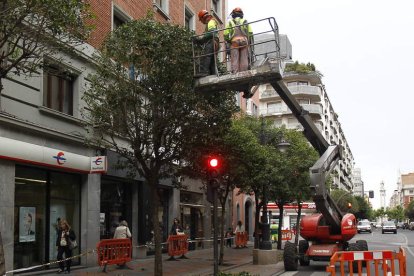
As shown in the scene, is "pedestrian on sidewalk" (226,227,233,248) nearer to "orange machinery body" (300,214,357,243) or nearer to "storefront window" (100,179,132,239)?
"storefront window" (100,179,132,239)

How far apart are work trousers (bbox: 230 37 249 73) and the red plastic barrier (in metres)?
10.7

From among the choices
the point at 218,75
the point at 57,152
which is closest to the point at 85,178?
the point at 57,152

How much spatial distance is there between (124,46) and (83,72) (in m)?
4.95

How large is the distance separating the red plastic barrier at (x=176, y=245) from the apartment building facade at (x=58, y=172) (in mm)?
1177

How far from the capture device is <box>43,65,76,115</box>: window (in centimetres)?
1577

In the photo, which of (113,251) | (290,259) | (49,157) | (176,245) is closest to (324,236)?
(290,259)

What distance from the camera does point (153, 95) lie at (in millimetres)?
12617

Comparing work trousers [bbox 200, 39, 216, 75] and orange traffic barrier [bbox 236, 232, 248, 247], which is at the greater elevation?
work trousers [bbox 200, 39, 216, 75]

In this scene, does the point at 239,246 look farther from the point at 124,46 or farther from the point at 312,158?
the point at 124,46

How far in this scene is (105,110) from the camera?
12.9 meters

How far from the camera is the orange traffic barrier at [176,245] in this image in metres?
20.2

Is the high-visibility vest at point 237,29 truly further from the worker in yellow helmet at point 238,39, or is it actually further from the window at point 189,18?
the window at point 189,18

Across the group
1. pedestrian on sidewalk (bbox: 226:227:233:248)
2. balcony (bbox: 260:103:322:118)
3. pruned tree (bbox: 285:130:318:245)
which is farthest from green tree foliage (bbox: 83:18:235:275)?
balcony (bbox: 260:103:322:118)

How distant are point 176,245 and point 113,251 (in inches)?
200
